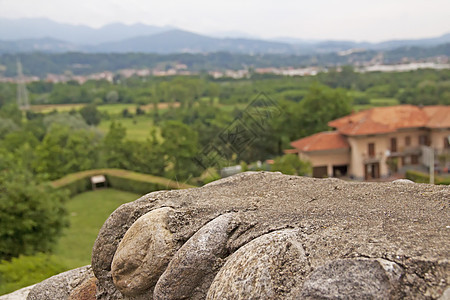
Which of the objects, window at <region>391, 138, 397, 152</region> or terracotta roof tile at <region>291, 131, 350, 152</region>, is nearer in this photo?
terracotta roof tile at <region>291, 131, 350, 152</region>

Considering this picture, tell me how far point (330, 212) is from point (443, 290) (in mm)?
2051

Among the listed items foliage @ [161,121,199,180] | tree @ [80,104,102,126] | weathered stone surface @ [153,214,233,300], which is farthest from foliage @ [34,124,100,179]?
weathered stone surface @ [153,214,233,300]

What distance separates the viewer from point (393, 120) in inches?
1654

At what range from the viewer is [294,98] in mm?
65250

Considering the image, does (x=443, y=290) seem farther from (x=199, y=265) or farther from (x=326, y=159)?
(x=326, y=159)

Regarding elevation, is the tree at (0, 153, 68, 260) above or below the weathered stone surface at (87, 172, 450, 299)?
below

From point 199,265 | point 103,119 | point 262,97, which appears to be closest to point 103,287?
point 199,265

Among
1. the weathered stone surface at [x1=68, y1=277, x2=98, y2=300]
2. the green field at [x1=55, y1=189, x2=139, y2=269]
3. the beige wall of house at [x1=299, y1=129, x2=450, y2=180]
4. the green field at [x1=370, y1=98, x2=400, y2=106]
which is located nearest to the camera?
the weathered stone surface at [x1=68, y1=277, x2=98, y2=300]

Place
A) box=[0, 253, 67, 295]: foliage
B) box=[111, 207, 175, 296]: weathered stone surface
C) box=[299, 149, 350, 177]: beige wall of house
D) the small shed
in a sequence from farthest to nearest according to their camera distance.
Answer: box=[299, 149, 350, 177]: beige wall of house < the small shed < box=[0, 253, 67, 295]: foliage < box=[111, 207, 175, 296]: weathered stone surface

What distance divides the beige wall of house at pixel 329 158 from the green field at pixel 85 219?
14.0m

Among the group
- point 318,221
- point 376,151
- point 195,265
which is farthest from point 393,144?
point 195,265

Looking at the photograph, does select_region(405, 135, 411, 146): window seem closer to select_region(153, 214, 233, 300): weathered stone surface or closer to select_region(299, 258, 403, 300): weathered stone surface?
select_region(153, 214, 233, 300): weathered stone surface

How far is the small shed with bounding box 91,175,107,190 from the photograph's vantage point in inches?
1554

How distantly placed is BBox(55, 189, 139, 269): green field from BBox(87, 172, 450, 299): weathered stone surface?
13.3 m
